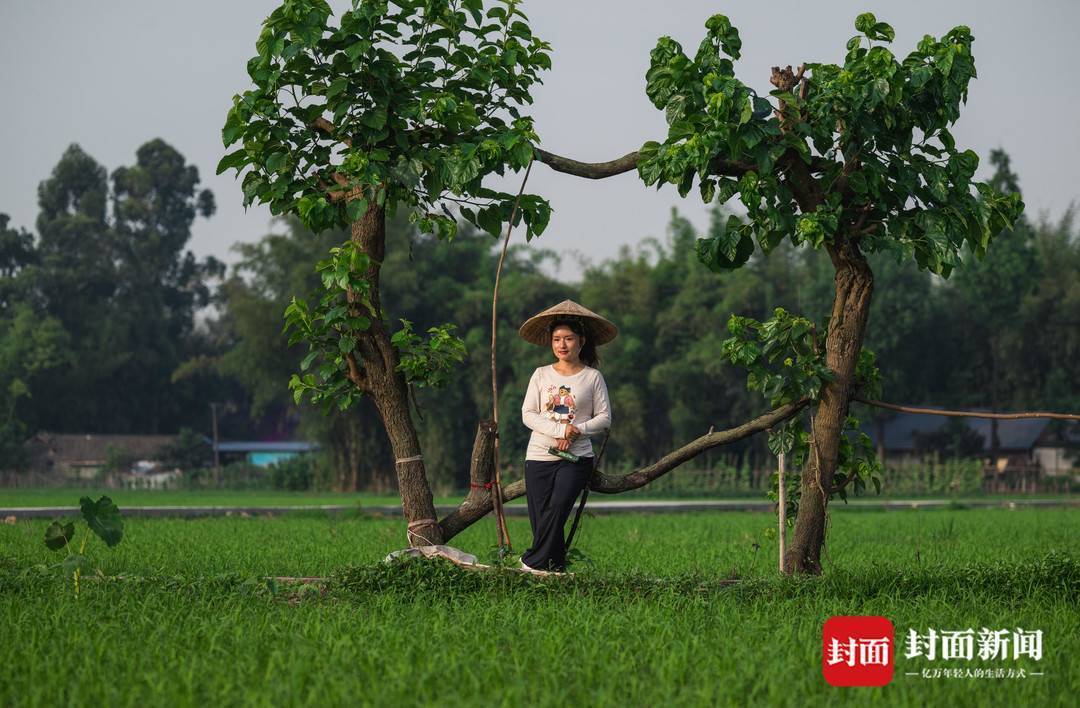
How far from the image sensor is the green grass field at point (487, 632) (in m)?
4.59

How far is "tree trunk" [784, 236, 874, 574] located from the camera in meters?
7.53

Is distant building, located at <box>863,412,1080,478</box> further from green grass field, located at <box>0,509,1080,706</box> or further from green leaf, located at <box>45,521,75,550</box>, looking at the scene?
green leaf, located at <box>45,521,75,550</box>

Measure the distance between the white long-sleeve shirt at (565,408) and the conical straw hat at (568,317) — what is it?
11.8 inches

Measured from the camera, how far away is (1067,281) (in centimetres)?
3953

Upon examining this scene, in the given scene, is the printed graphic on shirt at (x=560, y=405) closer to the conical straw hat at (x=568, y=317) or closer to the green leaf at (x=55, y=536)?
the conical straw hat at (x=568, y=317)

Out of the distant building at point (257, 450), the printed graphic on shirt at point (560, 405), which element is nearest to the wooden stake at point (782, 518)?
the printed graphic on shirt at point (560, 405)

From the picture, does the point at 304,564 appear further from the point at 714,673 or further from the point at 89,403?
the point at 89,403

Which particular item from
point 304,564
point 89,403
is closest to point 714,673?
point 304,564

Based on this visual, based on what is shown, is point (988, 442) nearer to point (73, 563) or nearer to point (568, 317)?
point (568, 317)

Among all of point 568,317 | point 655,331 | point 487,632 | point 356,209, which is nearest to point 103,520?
point 356,209

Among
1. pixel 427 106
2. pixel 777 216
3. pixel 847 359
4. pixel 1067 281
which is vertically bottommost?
pixel 847 359

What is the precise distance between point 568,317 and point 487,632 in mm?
2244

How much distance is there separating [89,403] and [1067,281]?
36.7 meters

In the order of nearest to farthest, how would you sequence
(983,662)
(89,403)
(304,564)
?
(983,662) < (304,564) < (89,403)
